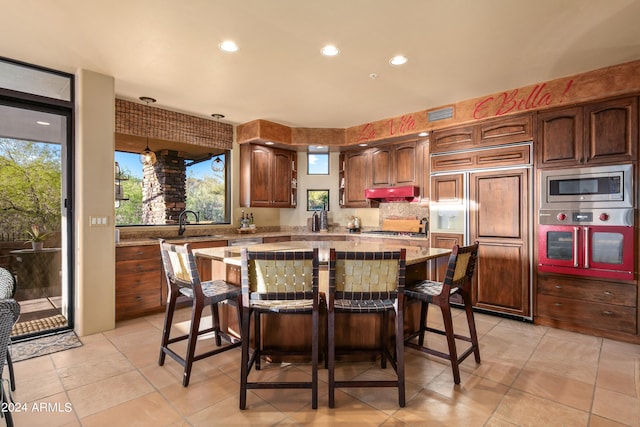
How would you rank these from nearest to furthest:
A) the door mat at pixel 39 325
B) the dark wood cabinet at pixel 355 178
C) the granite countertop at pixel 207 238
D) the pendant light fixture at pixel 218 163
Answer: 1. the door mat at pixel 39 325
2. the granite countertop at pixel 207 238
3. the pendant light fixture at pixel 218 163
4. the dark wood cabinet at pixel 355 178

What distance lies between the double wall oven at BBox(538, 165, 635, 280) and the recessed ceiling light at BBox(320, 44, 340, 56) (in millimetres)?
2535

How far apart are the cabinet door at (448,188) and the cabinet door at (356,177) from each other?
48.0 inches

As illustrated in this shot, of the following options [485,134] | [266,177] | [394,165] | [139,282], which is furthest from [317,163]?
[139,282]

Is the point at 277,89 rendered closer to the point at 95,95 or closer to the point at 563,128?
the point at 95,95

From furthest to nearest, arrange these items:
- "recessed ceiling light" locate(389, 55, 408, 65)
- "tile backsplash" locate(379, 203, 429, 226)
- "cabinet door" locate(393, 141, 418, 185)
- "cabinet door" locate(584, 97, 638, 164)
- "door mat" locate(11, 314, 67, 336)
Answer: "tile backsplash" locate(379, 203, 429, 226) → "cabinet door" locate(393, 141, 418, 185) → "door mat" locate(11, 314, 67, 336) → "cabinet door" locate(584, 97, 638, 164) → "recessed ceiling light" locate(389, 55, 408, 65)

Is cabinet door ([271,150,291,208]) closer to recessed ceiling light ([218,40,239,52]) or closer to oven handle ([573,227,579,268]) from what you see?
recessed ceiling light ([218,40,239,52])

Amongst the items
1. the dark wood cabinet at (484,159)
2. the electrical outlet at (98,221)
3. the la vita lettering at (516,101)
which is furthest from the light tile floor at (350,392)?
the la vita lettering at (516,101)

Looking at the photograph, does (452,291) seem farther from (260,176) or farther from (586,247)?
(260,176)

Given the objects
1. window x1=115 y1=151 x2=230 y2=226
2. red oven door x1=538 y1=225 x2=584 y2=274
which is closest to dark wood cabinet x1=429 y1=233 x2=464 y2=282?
red oven door x1=538 y1=225 x2=584 y2=274

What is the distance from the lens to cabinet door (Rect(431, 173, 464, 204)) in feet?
13.2

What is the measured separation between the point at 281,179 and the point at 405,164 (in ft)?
6.59

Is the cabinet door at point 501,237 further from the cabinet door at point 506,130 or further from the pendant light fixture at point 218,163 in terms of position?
the pendant light fixture at point 218,163

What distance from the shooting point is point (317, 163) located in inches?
227

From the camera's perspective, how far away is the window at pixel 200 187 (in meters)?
4.35
